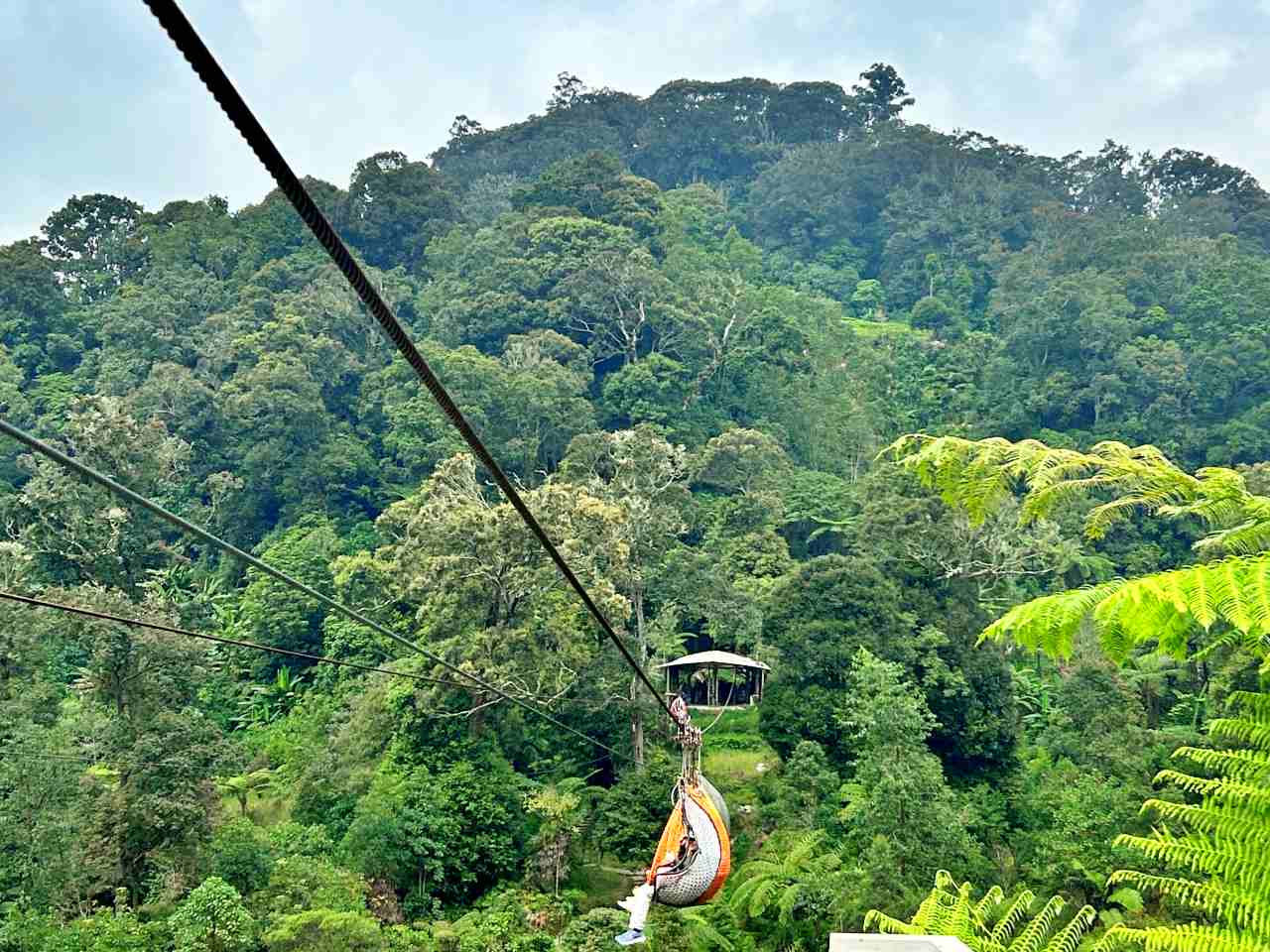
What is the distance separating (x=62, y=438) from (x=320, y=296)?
8.02 m

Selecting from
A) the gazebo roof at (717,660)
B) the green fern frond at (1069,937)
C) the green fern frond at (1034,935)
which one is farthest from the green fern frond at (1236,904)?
the gazebo roof at (717,660)

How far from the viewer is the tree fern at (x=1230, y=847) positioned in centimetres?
326

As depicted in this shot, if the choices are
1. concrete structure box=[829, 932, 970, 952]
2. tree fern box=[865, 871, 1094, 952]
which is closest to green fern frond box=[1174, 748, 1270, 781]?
concrete structure box=[829, 932, 970, 952]

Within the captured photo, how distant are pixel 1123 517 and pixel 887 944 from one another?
7.96ft

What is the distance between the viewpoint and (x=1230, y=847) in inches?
133

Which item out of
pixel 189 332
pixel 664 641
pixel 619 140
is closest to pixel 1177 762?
pixel 664 641

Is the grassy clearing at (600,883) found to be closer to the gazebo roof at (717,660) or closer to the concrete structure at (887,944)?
the gazebo roof at (717,660)

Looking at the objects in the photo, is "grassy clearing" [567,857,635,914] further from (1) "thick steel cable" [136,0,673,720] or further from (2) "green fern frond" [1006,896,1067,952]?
(1) "thick steel cable" [136,0,673,720]

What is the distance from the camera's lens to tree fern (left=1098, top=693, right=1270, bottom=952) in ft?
10.7

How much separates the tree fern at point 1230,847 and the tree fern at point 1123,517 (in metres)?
0.37

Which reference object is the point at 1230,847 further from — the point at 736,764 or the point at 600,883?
the point at 736,764

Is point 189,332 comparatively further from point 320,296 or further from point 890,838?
point 890,838

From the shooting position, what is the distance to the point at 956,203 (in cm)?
4628

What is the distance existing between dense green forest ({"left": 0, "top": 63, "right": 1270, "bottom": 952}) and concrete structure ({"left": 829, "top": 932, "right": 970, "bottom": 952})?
0.74m
